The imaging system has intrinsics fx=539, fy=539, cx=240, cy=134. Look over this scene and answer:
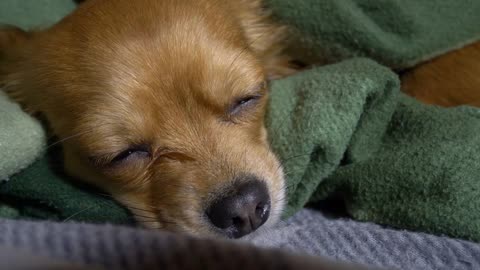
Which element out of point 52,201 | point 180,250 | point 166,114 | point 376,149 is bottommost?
point 52,201

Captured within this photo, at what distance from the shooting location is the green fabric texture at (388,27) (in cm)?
172

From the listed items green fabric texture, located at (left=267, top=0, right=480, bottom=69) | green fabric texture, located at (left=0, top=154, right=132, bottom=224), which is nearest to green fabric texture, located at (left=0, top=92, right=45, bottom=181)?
green fabric texture, located at (left=0, top=154, right=132, bottom=224)

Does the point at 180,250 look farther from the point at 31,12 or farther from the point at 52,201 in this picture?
the point at 31,12

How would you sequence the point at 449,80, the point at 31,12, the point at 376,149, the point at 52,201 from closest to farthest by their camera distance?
the point at 52,201, the point at 376,149, the point at 449,80, the point at 31,12

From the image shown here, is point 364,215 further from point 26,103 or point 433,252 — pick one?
point 26,103

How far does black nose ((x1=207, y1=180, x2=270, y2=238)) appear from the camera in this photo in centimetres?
129

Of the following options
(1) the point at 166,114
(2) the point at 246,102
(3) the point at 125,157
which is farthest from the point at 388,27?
(3) the point at 125,157

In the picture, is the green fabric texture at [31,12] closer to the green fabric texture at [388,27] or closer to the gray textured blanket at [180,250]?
the green fabric texture at [388,27]

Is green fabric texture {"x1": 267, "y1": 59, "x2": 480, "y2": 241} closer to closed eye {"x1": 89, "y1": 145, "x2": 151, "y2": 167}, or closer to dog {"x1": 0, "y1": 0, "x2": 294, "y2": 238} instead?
dog {"x1": 0, "y1": 0, "x2": 294, "y2": 238}

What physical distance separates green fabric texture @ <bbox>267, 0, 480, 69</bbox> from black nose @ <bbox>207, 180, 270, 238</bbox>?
2.21 ft

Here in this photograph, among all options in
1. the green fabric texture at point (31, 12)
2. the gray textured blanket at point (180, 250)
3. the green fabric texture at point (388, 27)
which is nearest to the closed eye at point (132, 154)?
the gray textured blanket at point (180, 250)

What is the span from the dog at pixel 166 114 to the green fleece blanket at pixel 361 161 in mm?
67

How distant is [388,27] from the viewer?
5.85 feet

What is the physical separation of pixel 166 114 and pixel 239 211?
1.03 ft
